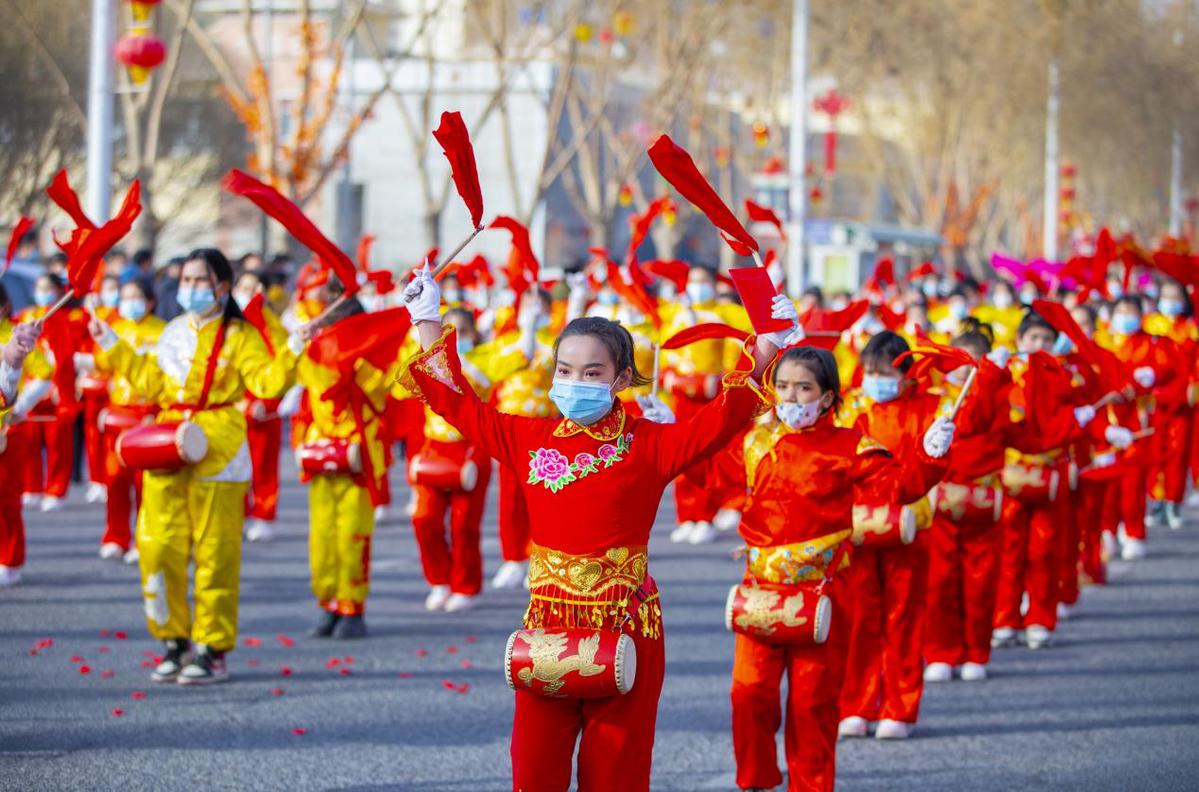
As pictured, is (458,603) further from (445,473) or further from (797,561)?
(797,561)

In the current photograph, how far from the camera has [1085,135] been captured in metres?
47.8

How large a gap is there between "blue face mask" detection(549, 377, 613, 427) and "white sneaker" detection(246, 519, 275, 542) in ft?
26.4

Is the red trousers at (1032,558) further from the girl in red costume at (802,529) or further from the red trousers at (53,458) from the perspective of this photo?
the red trousers at (53,458)

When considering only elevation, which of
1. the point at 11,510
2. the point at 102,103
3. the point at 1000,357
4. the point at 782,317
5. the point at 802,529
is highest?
the point at 102,103

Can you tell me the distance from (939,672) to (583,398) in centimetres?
424

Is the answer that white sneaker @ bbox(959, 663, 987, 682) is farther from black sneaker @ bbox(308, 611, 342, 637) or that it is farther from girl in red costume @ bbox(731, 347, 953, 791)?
black sneaker @ bbox(308, 611, 342, 637)

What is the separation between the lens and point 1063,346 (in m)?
9.88

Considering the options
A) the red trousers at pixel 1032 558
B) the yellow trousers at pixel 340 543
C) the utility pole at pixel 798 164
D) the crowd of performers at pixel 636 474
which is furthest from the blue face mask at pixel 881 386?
the utility pole at pixel 798 164

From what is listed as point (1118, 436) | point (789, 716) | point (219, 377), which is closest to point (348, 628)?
point (219, 377)

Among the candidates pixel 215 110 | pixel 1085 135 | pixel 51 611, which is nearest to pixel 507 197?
pixel 215 110

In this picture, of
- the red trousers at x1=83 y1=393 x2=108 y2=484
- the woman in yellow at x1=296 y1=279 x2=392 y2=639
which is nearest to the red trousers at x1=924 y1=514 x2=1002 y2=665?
A: the woman in yellow at x1=296 y1=279 x2=392 y2=639

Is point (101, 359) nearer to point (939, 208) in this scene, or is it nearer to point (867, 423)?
point (867, 423)

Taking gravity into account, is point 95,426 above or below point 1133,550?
above

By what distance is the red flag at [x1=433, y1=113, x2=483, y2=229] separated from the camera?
16.7 feet
